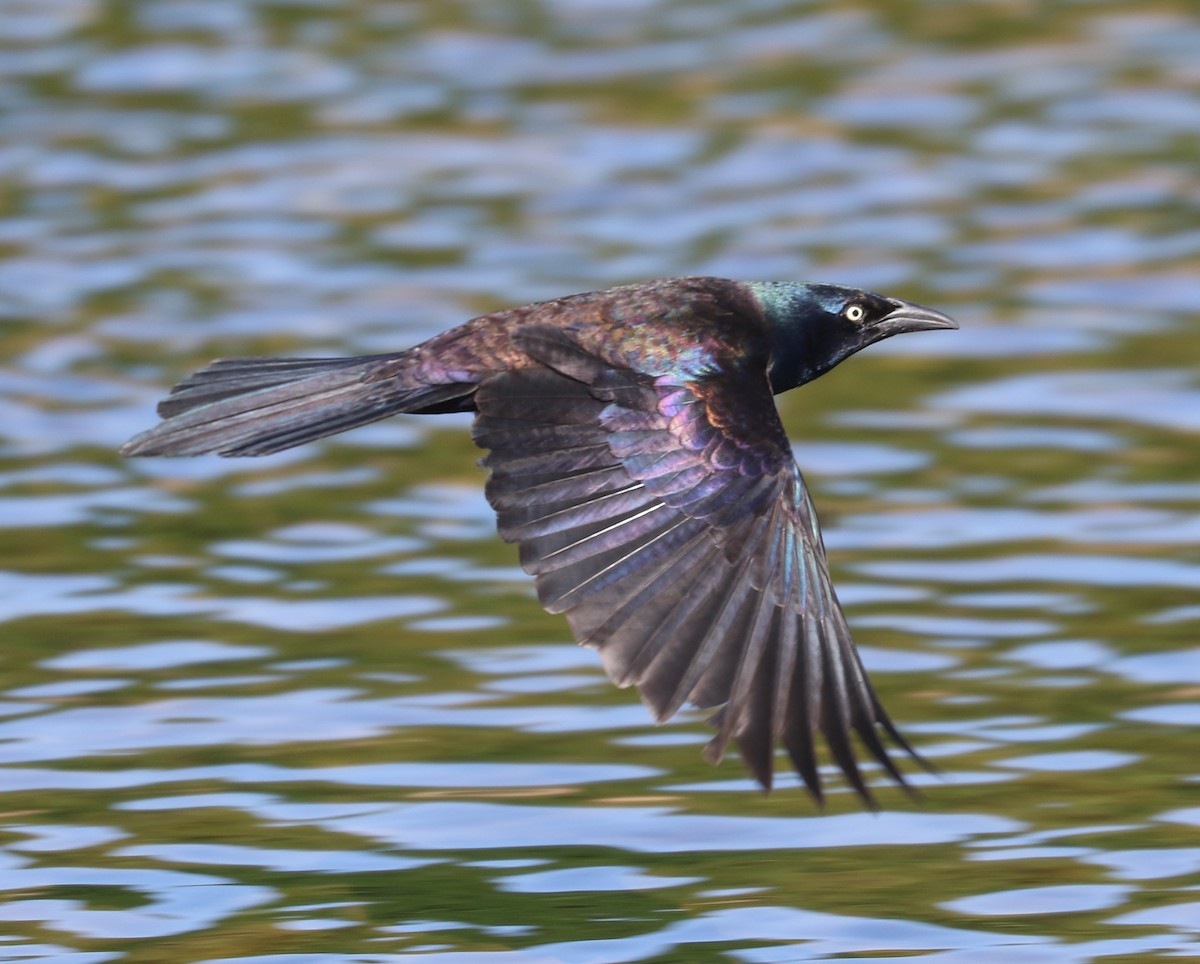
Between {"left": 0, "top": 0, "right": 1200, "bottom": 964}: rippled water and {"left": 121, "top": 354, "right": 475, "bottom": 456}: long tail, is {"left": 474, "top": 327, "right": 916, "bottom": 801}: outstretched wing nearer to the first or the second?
{"left": 121, "top": 354, "right": 475, "bottom": 456}: long tail

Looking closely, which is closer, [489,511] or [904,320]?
[904,320]

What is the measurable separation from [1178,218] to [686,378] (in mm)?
6514

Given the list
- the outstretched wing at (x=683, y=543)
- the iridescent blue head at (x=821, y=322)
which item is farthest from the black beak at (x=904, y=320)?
the outstretched wing at (x=683, y=543)

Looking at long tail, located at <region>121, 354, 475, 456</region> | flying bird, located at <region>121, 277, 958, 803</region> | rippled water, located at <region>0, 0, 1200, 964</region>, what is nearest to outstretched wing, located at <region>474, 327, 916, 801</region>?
flying bird, located at <region>121, 277, 958, 803</region>

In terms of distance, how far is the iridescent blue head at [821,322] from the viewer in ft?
21.2

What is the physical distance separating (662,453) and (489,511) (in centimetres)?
303

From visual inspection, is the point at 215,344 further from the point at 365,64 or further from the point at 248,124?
the point at 365,64

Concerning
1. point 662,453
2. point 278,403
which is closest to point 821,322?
point 662,453

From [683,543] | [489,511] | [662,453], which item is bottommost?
[683,543]

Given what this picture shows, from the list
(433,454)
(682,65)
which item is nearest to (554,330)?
(433,454)

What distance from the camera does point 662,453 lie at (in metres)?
5.71

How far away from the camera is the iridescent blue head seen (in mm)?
6453

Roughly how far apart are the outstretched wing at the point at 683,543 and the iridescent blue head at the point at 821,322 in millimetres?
392

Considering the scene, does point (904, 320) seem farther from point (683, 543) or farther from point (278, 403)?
point (278, 403)
